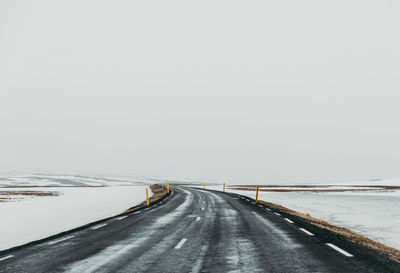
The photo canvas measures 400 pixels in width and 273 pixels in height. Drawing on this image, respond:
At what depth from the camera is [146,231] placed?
41.7 ft

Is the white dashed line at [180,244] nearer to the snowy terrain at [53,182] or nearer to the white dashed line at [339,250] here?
the white dashed line at [339,250]

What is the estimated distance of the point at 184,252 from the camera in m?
8.73

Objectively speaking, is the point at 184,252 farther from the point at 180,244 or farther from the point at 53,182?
the point at 53,182

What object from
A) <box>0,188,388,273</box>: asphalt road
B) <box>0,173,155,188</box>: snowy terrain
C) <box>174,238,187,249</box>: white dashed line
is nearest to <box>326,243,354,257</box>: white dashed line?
<box>0,188,388,273</box>: asphalt road

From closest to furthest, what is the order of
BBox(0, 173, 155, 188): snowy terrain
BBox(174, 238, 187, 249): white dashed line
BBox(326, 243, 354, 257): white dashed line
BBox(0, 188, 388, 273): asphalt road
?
BBox(0, 188, 388, 273): asphalt road, BBox(326, 243, 354, 257): white dashed line, BBox(174, 238, 187, 249): white dashed line, BBox(0, 173, 155, 188): snowy terrain

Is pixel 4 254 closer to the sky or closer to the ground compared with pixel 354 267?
closer to the ground

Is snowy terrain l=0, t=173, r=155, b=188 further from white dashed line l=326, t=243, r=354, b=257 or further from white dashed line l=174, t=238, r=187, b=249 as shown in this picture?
white dashed line l=326, t=243, r=354, b=257

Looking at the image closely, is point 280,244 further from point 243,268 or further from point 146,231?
point 146,231

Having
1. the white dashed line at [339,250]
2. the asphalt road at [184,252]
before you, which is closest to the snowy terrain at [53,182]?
the asphalt road at [184,252]

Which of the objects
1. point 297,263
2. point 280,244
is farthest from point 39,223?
point 297,263

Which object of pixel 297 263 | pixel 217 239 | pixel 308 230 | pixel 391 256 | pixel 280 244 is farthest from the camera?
pixel 308 230

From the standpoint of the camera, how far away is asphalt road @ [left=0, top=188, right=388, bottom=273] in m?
7.10

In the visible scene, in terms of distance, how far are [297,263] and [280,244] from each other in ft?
7.97

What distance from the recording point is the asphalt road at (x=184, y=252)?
7.10m
